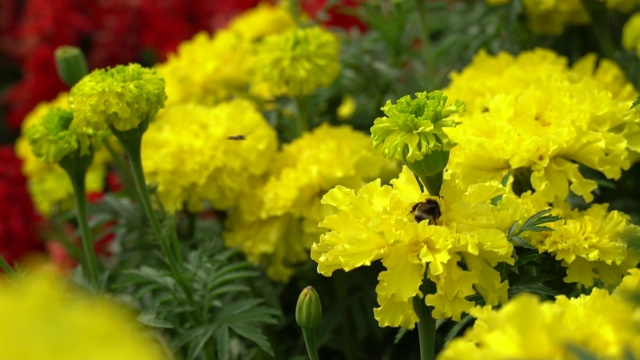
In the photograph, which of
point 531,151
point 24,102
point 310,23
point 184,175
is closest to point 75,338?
point 531,151

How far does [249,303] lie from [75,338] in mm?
623

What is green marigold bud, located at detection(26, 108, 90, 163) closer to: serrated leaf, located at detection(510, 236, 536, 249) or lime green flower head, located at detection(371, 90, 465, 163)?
lime green flower head, located at detection(371, 90, 465, 163)

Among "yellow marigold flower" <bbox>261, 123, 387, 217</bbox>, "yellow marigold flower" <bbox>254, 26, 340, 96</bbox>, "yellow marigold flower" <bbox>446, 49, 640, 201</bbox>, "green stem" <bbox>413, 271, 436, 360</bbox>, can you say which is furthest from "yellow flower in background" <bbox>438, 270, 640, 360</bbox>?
"yellow marigold flower" <bbox>254, 26, 340, 96</bbox>

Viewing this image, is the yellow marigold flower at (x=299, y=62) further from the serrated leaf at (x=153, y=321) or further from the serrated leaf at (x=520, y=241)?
the serrated leaf at (x=520, y=241)

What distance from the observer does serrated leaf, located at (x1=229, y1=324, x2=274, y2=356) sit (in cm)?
94

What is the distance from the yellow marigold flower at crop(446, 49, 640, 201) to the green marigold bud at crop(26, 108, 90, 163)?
1.40ft

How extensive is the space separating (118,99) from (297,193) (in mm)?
280

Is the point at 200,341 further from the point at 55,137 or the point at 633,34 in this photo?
the point at 633,34

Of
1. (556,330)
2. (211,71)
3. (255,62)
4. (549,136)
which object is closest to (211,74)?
(211,71)

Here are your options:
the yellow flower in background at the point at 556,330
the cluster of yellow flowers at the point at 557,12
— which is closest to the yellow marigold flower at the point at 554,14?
the cluster of yellow flowers at the point at 557,12

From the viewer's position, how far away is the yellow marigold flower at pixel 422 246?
0.73 m

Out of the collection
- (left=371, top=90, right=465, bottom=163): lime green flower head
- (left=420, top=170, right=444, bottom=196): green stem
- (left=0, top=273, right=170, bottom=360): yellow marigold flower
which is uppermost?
(left=0, top=273, right=170, bottom=360): yellow marigold flower

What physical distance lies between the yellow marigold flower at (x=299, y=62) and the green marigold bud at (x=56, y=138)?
11.4 inches

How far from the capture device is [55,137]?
3.38 ft
